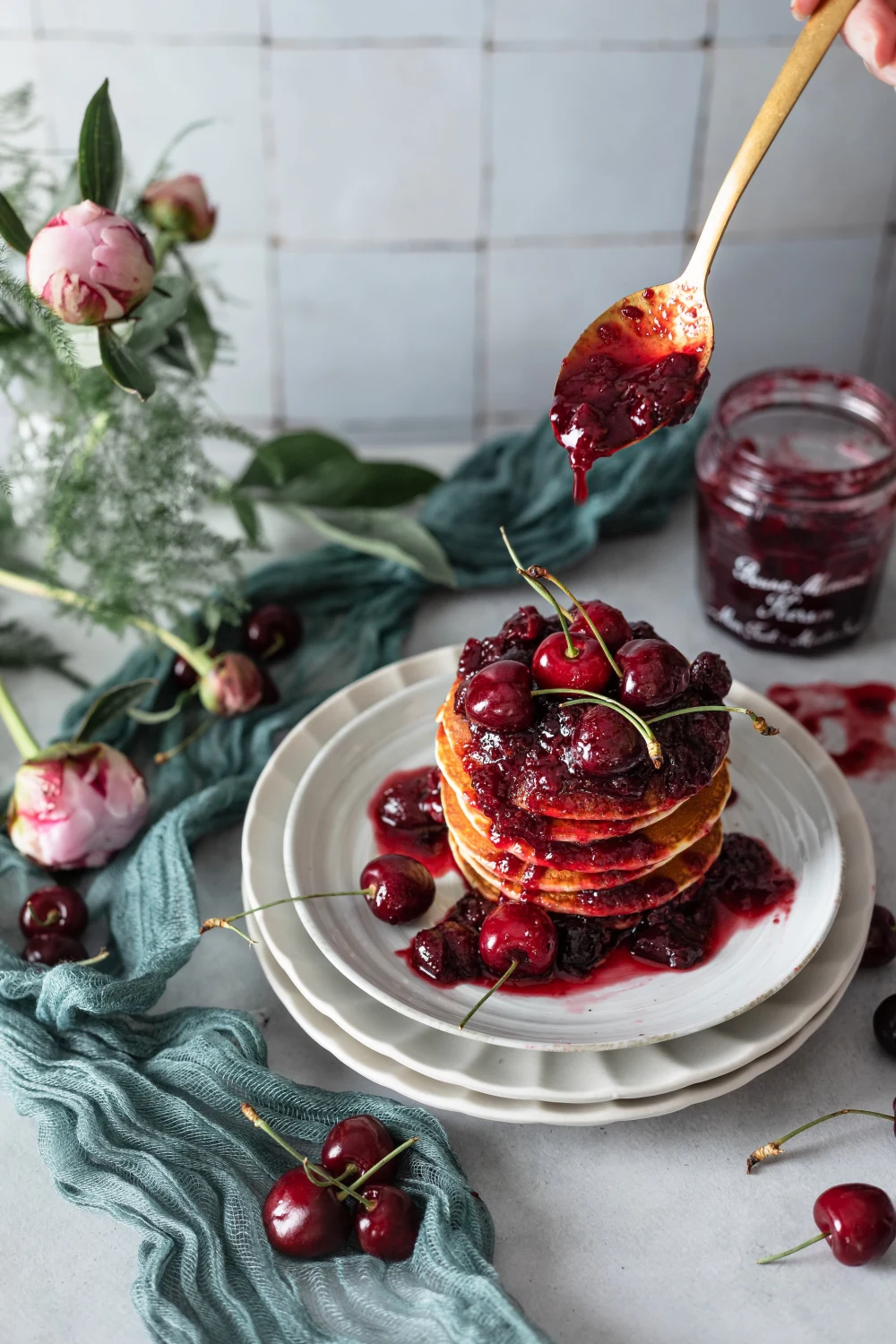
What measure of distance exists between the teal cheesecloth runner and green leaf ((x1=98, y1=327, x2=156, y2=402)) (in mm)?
419

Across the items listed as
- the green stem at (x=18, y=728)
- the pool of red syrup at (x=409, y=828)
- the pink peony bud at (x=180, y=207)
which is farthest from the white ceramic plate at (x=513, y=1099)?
the pink peony bud at (x=180, y=207)

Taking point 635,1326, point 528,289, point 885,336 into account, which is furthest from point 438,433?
point 635,1326

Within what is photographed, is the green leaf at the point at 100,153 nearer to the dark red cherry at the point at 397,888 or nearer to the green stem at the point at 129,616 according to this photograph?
the green stem at the point at 129,616

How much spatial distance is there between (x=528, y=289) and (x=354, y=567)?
640mm

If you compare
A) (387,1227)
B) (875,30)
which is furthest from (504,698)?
(875,30)

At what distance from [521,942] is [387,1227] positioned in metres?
0.27

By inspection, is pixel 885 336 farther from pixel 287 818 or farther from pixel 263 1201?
pixel 263 1201

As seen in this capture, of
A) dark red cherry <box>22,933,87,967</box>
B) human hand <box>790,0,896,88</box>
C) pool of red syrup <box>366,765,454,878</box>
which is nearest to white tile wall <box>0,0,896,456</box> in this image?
human hand <box>790,0,896,88</box>

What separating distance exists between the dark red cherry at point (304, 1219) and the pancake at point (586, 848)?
329 millimetres

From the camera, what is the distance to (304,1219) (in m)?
1.04

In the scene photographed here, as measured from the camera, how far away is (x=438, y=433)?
2.26 m

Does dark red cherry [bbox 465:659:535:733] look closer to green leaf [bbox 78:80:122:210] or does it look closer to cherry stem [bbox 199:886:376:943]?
cherry stem [bbox 199:886:376:943]

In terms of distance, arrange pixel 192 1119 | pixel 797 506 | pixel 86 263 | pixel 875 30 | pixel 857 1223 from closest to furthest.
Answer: pixel 857 1223 < pixel 192 1119 < pixel 86 263 < pixel 875 30 < pixel 797 506

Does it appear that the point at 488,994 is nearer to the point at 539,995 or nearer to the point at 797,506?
the point at 539,995
